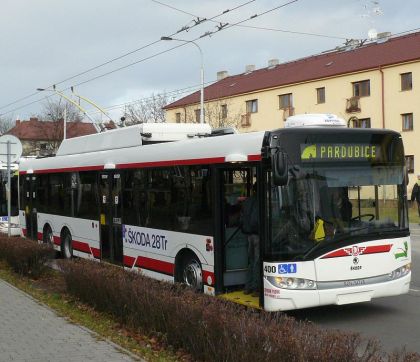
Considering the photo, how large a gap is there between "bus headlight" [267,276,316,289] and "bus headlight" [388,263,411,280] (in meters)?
1.31

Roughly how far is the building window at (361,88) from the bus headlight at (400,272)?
109 ft

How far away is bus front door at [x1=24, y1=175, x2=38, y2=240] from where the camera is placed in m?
16.8

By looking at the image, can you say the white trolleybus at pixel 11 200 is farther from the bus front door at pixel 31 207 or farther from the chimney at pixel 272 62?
the chimney at pixel 272 62

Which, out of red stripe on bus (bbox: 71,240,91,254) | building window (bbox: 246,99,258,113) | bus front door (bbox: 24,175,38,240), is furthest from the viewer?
building window (bbox: 246,99,258,113)

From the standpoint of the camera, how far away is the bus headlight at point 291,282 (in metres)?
7.27

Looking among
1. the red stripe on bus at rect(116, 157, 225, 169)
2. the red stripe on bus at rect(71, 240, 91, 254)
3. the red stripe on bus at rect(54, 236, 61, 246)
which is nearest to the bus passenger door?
the red stripe on bus at rect(116, 157, 225, 169)

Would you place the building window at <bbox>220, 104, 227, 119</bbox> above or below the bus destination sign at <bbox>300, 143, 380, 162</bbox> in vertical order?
above

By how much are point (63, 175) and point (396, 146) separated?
8.91 m

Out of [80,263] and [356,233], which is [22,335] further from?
[356,233]

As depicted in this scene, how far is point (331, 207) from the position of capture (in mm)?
7605

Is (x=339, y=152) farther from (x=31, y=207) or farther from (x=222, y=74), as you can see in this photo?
(x=222, y=74)

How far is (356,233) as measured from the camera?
773cm

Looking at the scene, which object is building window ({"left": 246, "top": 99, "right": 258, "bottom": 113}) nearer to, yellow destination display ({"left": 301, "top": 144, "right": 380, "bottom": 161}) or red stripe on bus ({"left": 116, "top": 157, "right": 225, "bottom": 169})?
red stripe on bus ({"left": 116, "top": 157, "right": 225, "bottom": 169})

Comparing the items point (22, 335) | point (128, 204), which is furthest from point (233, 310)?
point (128, 204)
